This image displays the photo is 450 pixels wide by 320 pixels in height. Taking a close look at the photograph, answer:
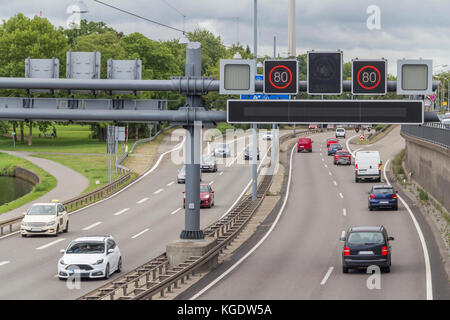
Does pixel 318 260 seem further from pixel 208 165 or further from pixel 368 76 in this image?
pixel 208 165

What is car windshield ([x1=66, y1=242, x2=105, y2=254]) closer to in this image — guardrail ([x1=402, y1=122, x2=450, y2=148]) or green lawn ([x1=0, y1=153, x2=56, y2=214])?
guardrail ([x1=402, y1=122, x2=450, y2=148])

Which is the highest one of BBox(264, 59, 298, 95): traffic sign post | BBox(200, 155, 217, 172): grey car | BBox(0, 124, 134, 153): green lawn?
BBox(264, 59, 298, 95): traffic sign post

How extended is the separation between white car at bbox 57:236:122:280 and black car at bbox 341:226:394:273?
A: 8.44 meters

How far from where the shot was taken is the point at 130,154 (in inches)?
3509

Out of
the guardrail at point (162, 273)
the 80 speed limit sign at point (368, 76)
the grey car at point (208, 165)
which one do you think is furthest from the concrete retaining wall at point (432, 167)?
the 80 speed limit sign at point (368, 76)

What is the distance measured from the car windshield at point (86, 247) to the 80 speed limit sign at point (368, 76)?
10609 millimetres

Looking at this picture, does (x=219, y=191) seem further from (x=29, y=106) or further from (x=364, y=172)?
(x=29, y=106)

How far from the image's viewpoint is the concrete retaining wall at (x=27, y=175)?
78.4m

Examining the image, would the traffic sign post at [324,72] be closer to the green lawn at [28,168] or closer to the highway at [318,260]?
the highway at [318,260]

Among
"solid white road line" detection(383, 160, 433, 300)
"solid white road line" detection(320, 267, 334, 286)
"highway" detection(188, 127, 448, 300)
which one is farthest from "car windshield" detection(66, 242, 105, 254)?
"solid white road line" detection(383, 160, 433, 300)

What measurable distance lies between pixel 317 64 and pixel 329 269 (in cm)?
767

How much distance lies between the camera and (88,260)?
98.4 feet

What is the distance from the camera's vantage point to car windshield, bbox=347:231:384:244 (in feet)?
97.4

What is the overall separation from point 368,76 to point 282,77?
2.94 m
